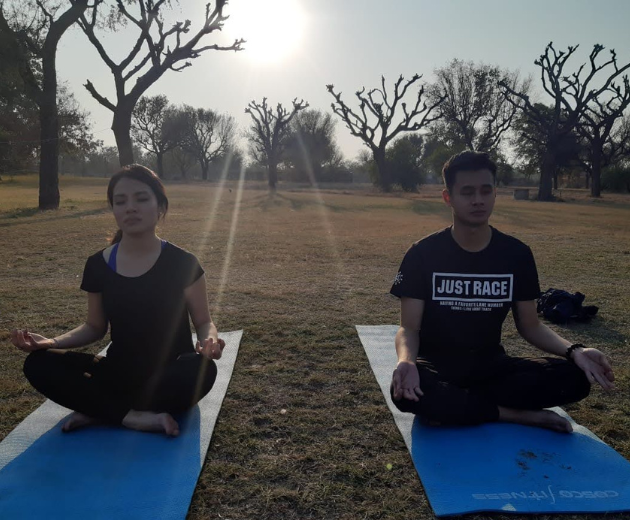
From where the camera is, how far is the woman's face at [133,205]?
8.51 ft

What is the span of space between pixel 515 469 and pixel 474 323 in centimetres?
72

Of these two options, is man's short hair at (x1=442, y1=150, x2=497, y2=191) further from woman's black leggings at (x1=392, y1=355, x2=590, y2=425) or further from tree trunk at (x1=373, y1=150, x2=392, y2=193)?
tree trunk at (x1=373, y1=150, x2=392, y2=193)

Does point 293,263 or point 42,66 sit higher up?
point 42,66

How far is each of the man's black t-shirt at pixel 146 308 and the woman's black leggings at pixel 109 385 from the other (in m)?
0.10

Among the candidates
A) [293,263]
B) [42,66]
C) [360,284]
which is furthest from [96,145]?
[360,284]

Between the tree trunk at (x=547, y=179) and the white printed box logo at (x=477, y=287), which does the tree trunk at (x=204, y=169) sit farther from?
the white printed box logo at (x=477, y=287)

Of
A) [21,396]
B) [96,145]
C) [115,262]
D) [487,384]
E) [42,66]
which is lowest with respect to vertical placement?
[21,396]

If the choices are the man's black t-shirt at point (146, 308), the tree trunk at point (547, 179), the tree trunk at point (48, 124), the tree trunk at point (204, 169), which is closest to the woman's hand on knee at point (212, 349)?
the man's black t-shirt at point (146, 308)

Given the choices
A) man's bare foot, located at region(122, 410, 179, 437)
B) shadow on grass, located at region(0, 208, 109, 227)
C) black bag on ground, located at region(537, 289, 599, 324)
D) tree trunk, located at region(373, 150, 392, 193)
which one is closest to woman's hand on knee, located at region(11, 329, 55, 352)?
man's bare foot, located at region(122, 410, 179, 437)

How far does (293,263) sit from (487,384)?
5.36 m

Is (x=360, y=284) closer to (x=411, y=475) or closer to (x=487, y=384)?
(x=487, y=384)

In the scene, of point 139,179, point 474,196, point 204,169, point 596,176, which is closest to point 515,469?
point 474,196

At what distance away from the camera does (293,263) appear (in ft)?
25.7

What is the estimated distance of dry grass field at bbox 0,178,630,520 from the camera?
84.5 inches
